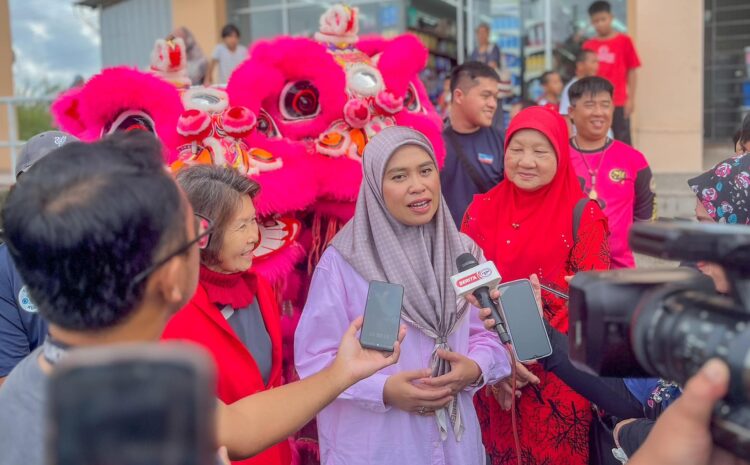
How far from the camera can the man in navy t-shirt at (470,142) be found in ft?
14.0

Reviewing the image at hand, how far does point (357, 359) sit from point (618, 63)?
5975 mm

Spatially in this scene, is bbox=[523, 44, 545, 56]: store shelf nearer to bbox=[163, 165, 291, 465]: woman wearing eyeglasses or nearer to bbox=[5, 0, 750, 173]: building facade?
bbox=[5, 0, 750, 173]: building facade

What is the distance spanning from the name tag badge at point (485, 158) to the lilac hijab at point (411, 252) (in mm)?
1761

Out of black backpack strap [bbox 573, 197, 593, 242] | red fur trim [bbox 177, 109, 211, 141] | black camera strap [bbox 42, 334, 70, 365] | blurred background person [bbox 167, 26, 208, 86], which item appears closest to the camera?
black camera strap [bbox 42, 334, 70, 365]

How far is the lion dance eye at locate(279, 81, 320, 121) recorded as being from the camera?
11.4 feet

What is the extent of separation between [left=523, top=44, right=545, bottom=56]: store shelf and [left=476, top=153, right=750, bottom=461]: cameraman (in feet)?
25.0

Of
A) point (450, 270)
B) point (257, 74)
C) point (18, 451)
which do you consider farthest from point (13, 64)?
point (18, 451)

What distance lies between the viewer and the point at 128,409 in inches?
23.2

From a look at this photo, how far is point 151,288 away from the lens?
1.12 metres

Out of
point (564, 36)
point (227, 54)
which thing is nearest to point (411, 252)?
point (227, 54)

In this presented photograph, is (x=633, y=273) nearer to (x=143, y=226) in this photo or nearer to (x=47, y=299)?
(x=143, y=226)

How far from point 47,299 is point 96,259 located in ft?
0.41

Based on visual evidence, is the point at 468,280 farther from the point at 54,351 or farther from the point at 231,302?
the point at 54,351

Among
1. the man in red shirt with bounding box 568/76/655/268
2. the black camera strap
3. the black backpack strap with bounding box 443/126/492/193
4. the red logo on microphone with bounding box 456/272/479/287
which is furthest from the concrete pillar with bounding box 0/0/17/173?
the black camera strap
